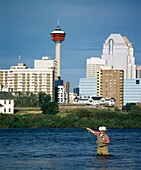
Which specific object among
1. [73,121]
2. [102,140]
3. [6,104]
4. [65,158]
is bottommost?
[65,158]

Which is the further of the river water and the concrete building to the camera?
the concrete building

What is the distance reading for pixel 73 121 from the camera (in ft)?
432

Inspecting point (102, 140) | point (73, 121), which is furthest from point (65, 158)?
point (73, 121)

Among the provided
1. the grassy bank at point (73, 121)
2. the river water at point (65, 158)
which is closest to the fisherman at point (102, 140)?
the river water at point (65, 158)

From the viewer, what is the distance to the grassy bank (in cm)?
12794

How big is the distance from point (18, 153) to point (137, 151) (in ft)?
37.7

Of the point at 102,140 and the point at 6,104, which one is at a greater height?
the point at 6,104

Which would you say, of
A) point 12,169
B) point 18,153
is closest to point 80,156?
point 18,153

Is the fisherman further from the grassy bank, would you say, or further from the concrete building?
the concrete building

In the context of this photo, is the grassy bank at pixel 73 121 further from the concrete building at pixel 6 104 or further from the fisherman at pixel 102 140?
the fisherman at pixel 102 140

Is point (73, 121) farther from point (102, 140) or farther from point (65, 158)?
point (102, 140)

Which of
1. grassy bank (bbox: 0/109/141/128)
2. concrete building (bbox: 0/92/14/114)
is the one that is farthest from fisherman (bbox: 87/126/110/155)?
concrete building (bbox: 0/92/14/114)

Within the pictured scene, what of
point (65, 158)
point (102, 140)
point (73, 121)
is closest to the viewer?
point (102, 140)

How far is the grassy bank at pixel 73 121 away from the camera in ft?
420
